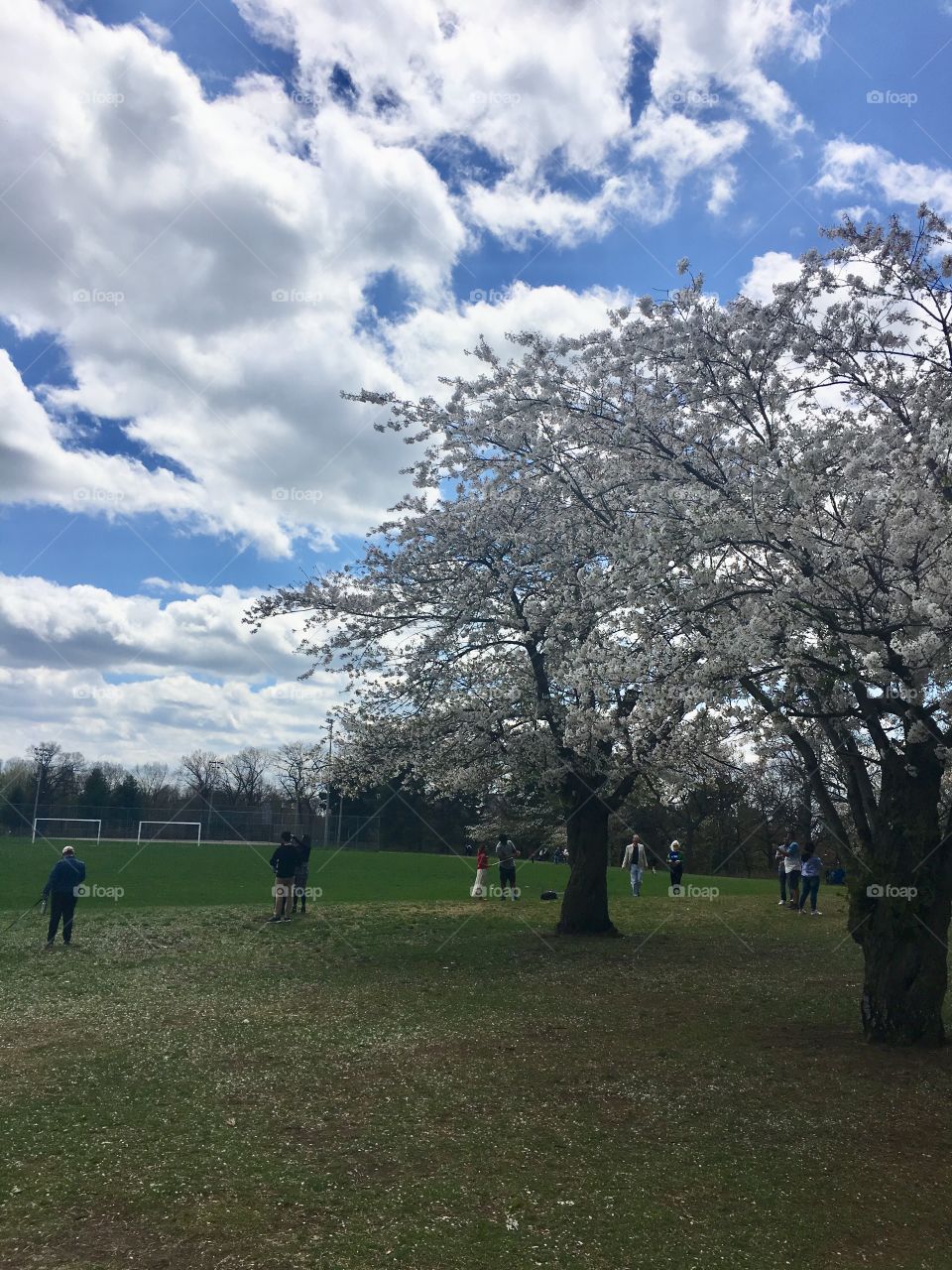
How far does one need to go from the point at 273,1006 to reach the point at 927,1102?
6977mm

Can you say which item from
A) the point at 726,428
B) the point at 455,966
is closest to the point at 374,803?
the point at 455,966

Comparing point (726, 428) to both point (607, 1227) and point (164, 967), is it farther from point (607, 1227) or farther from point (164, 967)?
point (164, 967)

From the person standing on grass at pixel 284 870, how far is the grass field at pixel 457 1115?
4.21 meters

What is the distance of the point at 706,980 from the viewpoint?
43.3ft

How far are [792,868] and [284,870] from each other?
41.5 ft

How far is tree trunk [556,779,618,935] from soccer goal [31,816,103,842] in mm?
50090

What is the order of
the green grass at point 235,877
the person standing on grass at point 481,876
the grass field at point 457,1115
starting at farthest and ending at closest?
the person standing on grass at point 481,876
the green grass at point 235,877
the grass field at point 457,1115

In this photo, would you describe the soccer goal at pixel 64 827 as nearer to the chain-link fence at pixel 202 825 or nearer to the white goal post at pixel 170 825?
the chain-link fence at pixel 202 825

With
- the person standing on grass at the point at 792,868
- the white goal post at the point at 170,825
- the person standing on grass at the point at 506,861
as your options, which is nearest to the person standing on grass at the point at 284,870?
the person standing on grass at the point at 506,861

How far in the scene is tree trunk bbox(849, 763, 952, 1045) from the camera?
8961 millimetres

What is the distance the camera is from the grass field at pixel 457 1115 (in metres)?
5.11

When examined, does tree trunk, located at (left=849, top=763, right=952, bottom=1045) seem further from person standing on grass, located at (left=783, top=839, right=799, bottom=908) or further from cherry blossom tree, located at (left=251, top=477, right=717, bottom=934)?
person standing on grass, located at (left=783, top=839, right=799, bottom=908)

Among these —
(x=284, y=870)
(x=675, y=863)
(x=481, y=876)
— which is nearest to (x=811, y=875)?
→ (x=675, y=863)

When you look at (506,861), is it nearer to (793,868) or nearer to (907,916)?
(793,868)
